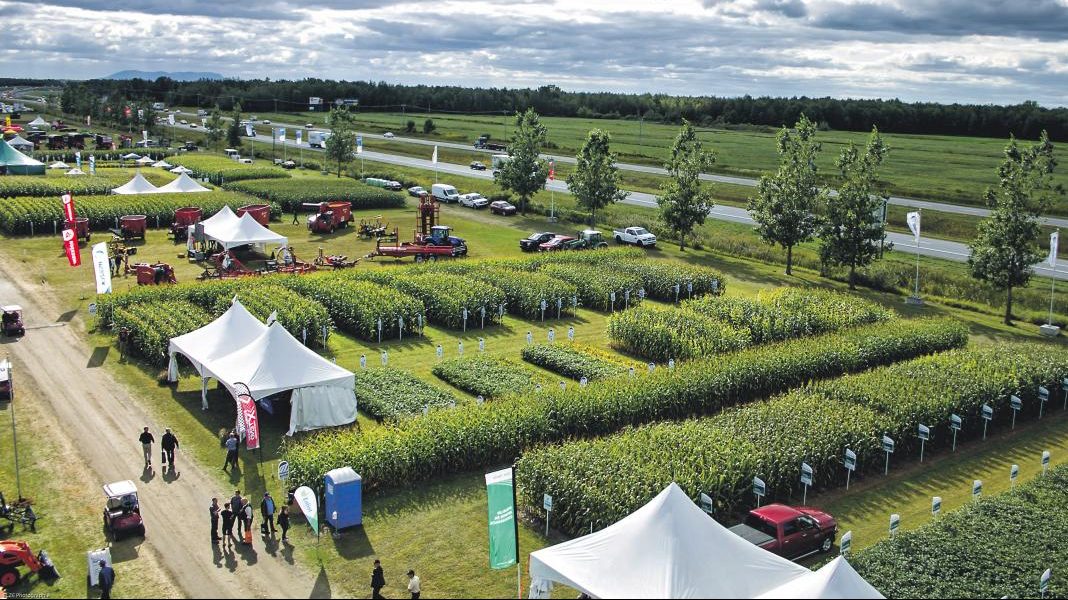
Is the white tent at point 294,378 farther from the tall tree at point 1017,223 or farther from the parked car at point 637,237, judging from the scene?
the parked car at point 637,237

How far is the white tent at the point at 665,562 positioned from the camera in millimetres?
14852

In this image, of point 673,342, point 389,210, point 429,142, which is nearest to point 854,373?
point 673,342

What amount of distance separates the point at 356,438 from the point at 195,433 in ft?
18.1

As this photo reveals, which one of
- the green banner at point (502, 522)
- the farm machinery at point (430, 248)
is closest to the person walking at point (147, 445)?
the green banner at point (502, 522)

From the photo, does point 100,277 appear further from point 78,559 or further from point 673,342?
point 673,342

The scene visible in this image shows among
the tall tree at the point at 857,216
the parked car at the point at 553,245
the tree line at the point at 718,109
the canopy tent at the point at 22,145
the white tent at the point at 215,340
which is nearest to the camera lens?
the white tent at the point at 215,340

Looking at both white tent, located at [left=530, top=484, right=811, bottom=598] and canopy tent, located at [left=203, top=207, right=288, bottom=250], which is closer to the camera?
white tent, located at [left=530, top=484, right=811, bottom=598]

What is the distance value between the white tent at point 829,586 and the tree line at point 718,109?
282 ft

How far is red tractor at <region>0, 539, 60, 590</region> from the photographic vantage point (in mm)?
17359

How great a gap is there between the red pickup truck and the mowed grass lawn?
5.82ft

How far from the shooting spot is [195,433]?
25.0 metres

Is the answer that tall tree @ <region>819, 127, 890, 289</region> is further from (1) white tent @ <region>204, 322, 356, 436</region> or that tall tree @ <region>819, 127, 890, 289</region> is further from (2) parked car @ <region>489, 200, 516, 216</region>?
(1) white tent @ <region>204, 322, 356, 436</region>

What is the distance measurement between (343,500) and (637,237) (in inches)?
1458

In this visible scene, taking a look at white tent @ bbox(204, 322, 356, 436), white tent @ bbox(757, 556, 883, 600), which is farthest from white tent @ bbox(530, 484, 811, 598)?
white tent @ bbox(204, 322, 356, 436)
